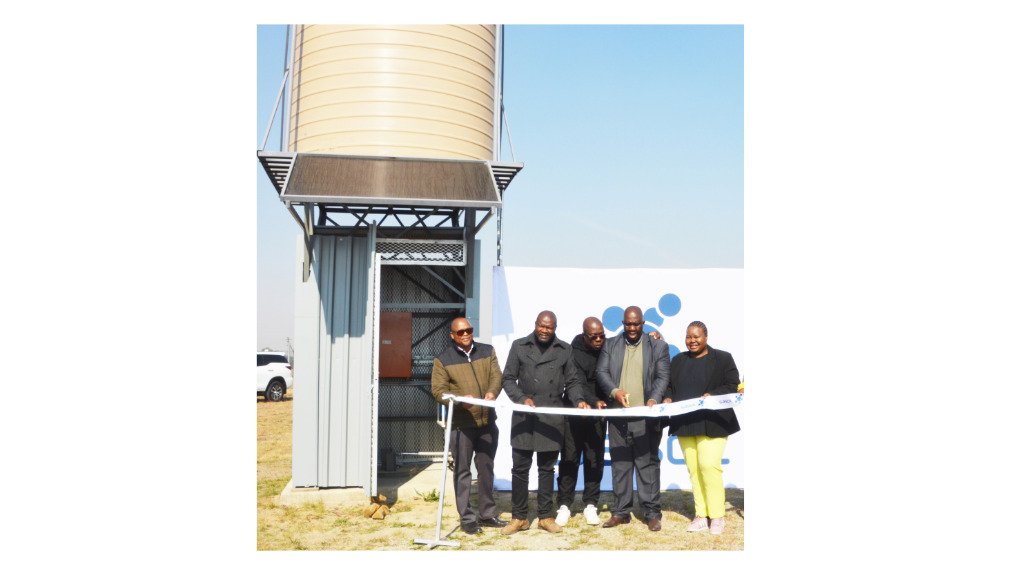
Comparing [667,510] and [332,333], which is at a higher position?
[332,333]

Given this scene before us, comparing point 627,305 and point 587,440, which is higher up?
point 627,305

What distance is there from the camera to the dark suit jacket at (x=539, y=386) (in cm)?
714

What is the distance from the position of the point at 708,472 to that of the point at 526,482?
1.48 metres

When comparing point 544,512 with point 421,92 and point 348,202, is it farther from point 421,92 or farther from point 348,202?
point 421,92

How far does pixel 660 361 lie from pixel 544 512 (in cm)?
159

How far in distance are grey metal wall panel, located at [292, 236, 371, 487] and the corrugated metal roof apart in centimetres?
80

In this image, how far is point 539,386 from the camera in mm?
7172

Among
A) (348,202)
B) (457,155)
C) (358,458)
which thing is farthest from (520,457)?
(457,155)

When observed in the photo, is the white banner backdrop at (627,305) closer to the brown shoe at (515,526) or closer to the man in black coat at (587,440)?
the man in black coat at (587,440)

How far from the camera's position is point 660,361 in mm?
7164

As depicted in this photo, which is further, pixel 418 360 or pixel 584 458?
pixel 418 360

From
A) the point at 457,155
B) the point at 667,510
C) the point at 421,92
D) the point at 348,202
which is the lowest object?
the point at 667,510

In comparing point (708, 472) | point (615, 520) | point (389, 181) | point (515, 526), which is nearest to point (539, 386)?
point (515, 526)

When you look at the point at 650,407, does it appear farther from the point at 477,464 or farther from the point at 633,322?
the point at 477,464
